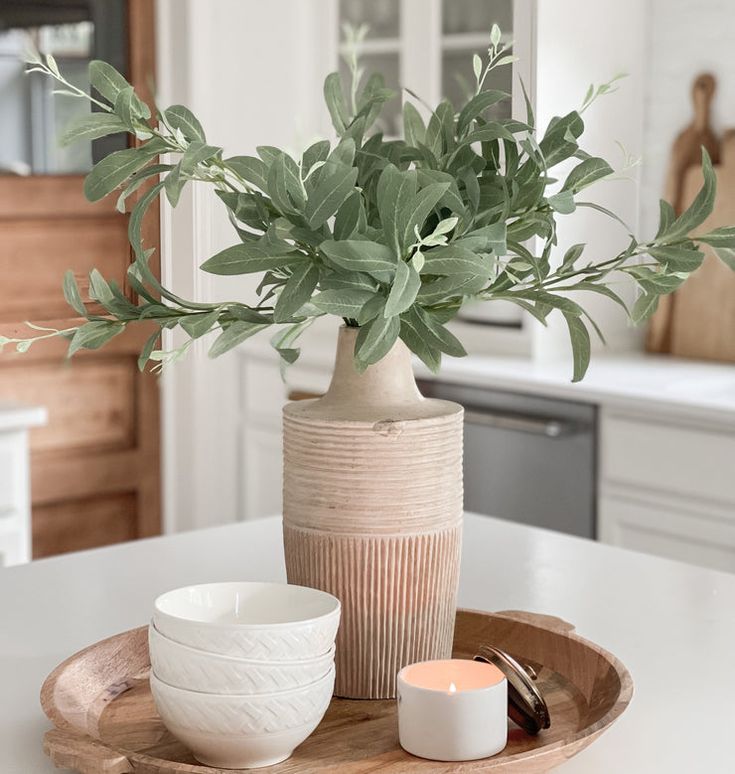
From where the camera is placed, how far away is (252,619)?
0.91 m

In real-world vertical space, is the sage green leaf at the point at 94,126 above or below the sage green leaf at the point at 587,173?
above

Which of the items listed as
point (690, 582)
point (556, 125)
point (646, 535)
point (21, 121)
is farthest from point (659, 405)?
point (21, 121)

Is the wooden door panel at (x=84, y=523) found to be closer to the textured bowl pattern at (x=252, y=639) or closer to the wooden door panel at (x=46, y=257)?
the wooden door panel at (x=46, y=257)

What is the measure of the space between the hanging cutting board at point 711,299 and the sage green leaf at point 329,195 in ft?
7.18

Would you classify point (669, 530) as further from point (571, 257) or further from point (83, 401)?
point (83, 401)

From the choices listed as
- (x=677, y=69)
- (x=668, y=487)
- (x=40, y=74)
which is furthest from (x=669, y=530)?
(x=40, y=74)

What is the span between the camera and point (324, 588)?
958 mm

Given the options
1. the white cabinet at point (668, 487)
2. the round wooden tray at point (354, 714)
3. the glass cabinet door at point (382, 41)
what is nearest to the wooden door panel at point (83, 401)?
the glass cabinet door at point (382, 41)

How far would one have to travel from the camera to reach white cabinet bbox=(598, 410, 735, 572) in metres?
2.39

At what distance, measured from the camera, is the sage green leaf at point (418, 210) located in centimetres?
81

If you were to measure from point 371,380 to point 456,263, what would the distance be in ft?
0.52

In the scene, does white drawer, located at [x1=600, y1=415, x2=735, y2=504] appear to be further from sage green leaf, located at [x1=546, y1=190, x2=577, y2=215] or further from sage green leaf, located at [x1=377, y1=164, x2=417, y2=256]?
sage green leaf, located at [x1=377, y1=164, x2=417, y2=256]

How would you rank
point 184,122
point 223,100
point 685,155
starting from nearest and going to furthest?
point 184,122 < point 685,155 < point 223,100

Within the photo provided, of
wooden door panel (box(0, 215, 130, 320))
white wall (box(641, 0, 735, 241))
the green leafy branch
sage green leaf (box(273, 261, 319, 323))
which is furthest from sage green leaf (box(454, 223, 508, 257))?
wooden door panel (box(0, 215, 130, 320))
